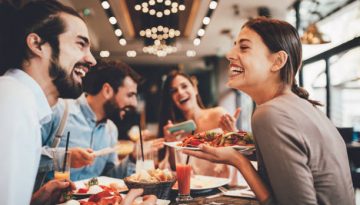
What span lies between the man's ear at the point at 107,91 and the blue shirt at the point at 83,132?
216 millimetres

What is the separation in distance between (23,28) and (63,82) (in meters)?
0.28

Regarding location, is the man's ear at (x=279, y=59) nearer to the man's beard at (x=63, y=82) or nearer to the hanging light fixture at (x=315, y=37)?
the man's beard at (x=63, y=82)

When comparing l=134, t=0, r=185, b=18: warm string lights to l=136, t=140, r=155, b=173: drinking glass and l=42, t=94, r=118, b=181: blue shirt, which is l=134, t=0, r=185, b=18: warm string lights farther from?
l=136, t=140, r=155, b=173: drinking glass

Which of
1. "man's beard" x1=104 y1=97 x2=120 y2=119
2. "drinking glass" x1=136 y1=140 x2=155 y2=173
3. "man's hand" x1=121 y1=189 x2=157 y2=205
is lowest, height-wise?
"man's hand" x1=121 y1=189 x2=157 y2=205

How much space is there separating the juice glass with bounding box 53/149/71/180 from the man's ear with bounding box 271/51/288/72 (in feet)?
3.54

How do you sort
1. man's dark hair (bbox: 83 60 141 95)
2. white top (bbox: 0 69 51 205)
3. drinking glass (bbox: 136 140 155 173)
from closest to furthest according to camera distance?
white top (bbox: 0 69 51 205)
drinking glass (bbox: 136 140 155 173)
man's dark hair (bbox: 83 60 141 95)

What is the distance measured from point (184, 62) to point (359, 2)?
8371 mm

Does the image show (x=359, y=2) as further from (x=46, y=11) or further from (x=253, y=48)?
(x=46, y=11)

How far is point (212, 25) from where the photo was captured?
23.9ft

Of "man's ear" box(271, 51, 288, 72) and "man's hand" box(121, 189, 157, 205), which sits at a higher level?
"man's ear" box(271, 51, 288, 72)

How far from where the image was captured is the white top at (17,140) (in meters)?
1.23

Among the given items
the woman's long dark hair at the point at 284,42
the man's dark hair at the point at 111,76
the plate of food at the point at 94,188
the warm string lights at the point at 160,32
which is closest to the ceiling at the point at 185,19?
the warm string lights at the point at 160,32

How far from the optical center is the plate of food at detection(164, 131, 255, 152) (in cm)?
175

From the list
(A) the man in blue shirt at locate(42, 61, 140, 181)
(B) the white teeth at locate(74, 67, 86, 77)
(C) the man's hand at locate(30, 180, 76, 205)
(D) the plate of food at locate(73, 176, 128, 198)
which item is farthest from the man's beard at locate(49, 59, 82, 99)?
(A) the man in blue shirt at locate(42, 61, 140, 181)
